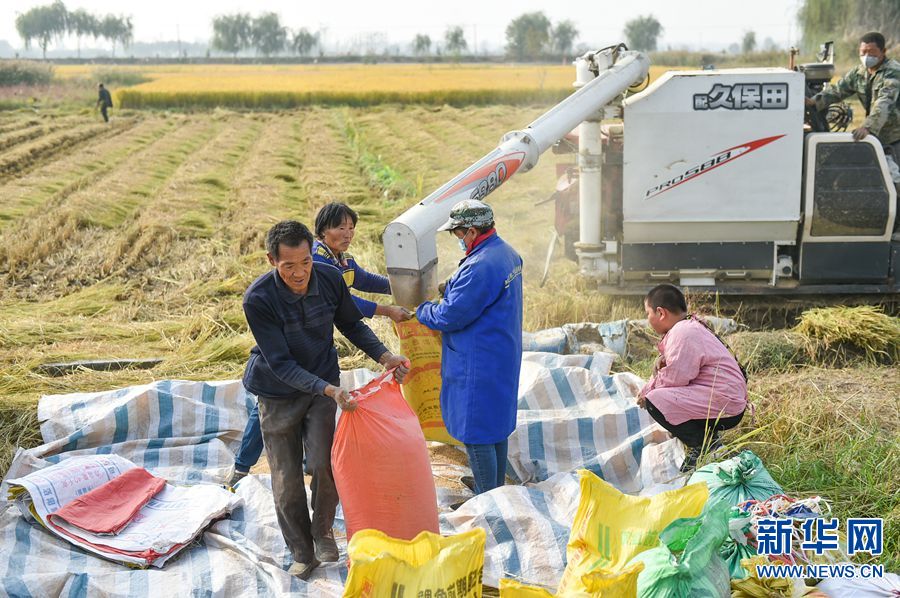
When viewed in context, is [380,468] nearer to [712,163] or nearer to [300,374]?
[300,374]

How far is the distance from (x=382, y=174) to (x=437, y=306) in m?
12.5

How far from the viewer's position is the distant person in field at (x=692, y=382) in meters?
4.52

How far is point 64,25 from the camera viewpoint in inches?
5207

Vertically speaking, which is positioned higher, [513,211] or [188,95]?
[188,95]

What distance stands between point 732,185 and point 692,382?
9.49 ft

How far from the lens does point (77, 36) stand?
134 metres

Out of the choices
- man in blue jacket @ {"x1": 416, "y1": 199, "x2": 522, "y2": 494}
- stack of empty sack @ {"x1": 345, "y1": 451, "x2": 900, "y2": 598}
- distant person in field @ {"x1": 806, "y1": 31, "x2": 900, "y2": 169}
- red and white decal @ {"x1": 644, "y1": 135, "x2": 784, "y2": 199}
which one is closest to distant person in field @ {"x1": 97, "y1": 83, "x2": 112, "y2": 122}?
red and white decal @ {"x1": 644, "y1": 135, "x2": 784, "y2": 199}

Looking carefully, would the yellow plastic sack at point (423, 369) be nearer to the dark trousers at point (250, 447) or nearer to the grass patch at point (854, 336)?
the dark trousers at point (250, 447)

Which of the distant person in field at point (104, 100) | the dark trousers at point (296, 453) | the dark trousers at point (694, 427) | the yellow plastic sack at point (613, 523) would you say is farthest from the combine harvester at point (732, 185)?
the distant person in field at point (104, 100)

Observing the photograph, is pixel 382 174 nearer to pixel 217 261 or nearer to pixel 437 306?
pixel 217 261

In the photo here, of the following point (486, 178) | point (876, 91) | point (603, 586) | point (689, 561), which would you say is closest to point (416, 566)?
point (603, 586)

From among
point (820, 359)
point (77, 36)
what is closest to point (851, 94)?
point (820, 359)

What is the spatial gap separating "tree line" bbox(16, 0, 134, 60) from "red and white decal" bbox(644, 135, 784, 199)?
5306 inches

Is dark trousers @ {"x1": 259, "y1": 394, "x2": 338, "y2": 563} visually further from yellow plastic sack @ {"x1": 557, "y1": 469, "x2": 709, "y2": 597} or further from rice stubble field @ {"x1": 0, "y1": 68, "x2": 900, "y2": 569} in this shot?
rice stubble field @ {"x1": 0, "y1": 68, "x2": 900, "y2": 569}
